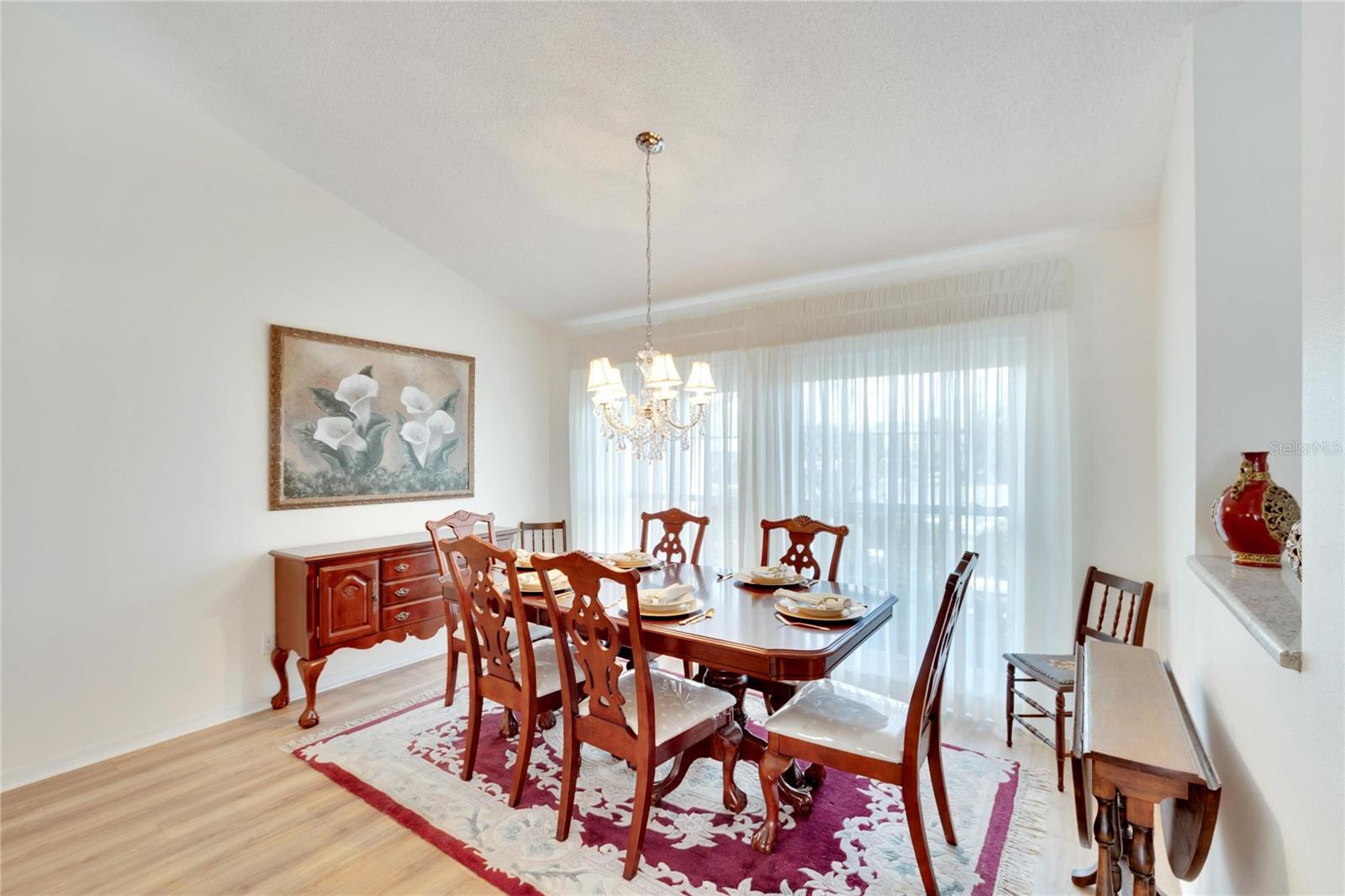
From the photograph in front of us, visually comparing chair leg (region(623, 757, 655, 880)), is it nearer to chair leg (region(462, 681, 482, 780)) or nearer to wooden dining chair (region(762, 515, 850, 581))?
chair leg (region(462, 681, 482, 780))

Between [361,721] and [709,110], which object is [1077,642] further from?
[361,721]

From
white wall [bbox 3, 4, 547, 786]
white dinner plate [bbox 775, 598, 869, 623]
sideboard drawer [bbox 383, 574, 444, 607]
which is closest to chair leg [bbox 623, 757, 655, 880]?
white dinner plate [bbox 775, 598, 869, 623]

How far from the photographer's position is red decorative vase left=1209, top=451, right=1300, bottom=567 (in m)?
1.47

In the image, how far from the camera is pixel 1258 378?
1724mm

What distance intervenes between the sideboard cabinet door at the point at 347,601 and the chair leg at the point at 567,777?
1796 millimetres

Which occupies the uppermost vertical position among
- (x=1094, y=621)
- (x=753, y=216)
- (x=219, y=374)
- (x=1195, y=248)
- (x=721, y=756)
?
(x=753, y=216)

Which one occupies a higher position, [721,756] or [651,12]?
[651,12]

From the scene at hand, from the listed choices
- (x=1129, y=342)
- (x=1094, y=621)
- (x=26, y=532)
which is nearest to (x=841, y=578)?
(x=1094, y=621)

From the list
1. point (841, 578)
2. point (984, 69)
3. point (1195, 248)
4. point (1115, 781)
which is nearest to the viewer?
point (1115, 781)

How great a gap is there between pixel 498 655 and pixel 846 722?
1.45 m

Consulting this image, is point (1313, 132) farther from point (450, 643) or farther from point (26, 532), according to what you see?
point (26, 532)

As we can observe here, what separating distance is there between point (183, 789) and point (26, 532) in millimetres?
1377

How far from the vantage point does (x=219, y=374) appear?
127 inches

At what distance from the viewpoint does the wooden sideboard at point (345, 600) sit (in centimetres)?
314
